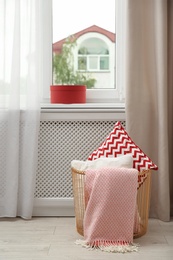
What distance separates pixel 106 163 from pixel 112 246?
1.42 feet

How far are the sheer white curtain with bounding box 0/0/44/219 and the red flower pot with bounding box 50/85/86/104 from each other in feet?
0.68

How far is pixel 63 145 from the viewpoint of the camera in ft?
9.79

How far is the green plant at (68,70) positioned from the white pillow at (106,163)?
2.84 feet

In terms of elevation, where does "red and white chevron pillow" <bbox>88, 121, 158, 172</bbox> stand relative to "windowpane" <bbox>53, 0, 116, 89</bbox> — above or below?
below

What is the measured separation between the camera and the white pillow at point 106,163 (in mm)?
2504

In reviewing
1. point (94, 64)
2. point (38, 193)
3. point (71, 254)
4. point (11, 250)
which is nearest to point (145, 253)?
point (71, 254)

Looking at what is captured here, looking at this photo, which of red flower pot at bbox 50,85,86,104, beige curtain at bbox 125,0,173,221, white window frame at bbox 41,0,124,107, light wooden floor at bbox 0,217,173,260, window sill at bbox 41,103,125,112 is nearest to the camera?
light wooden floor at bbox 0,217,173,260

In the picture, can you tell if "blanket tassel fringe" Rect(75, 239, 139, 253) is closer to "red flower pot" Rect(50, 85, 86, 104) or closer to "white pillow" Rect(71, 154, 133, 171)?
"white pillow" Rect(71, 154, 133, 171)

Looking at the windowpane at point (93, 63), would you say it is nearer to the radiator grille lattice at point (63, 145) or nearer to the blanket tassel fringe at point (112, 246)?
the radiator grille lattice at point (63, 145)

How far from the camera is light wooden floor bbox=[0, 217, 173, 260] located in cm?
227

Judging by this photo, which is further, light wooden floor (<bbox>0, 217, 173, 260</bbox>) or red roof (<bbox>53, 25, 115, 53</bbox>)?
red roof (<bbox>53, 25, 115, 53</bbox>)

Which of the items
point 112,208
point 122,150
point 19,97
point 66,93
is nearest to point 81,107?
point 66,93

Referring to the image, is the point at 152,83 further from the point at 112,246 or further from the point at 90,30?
the point at 112,246

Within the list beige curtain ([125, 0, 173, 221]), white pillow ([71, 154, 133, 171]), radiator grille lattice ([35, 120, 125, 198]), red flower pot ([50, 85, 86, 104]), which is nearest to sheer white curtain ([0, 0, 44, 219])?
radiator grille lattice ([35, 120, 125, 198])
